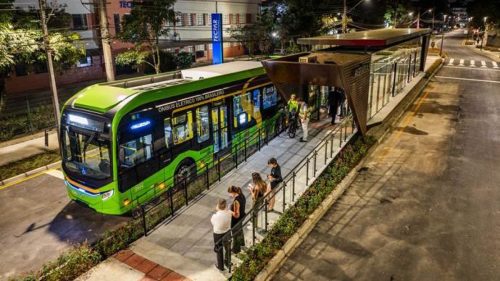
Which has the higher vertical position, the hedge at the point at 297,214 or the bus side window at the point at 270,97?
the bus side window at the point at 270,97

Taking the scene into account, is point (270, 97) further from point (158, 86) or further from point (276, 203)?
point (276, 203)

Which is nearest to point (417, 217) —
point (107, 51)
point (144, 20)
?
point (107, 51)

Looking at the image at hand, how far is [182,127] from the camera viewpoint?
39.9 ft

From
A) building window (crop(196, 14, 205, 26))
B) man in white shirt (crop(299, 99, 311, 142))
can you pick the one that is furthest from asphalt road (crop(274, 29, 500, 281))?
building window (crop(196, 14, 205, 26))

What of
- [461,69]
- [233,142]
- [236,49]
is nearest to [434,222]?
[233,142]

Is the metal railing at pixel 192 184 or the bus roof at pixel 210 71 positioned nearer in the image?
the metal railing at pixel 192 184

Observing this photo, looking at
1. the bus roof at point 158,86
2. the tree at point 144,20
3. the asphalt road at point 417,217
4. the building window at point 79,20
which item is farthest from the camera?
the building window at point 79,20

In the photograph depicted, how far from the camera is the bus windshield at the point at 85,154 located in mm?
9906

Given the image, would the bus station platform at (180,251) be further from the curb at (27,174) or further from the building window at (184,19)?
the building window at (184,19)

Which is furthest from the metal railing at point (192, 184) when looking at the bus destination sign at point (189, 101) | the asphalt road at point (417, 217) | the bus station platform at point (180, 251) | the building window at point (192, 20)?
the building window at point (192, 20)

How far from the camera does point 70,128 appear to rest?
10.5 m

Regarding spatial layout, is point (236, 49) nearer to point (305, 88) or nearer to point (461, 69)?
point (461, 69)

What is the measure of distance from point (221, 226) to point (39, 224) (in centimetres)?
607

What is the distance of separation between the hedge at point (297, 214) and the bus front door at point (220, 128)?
3.60 metres
